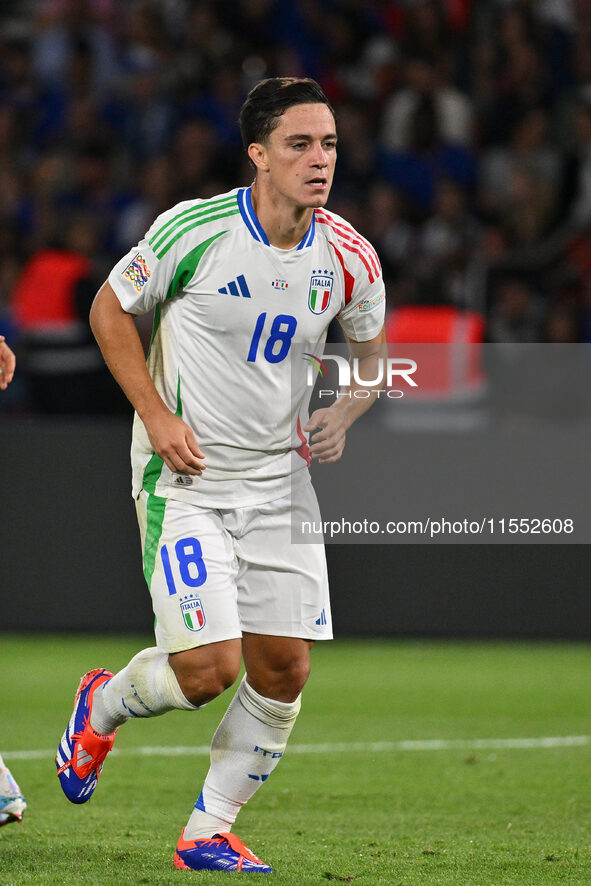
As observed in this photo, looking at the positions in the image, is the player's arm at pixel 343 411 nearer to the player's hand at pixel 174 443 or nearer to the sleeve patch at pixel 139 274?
the player's hand at pixel 174 443

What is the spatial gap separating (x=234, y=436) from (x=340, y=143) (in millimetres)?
7371

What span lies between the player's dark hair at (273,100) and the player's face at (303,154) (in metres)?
0.02

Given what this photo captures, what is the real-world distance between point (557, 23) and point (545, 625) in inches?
194

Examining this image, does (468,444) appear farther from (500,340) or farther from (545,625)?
(545,625)

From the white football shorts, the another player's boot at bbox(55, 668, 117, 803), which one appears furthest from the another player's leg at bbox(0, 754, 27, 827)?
the white football shorts

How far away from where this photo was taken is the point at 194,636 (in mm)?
4242

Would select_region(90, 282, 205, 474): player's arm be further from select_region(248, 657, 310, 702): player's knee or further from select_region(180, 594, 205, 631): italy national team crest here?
select_region(248, 657, 310, 702): player's knee

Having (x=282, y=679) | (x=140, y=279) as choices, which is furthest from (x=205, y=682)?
(x=140, y=279)

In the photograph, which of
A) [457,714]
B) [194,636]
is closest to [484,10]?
[457,714]

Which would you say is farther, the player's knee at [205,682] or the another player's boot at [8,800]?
the another player's boot at [8,800]

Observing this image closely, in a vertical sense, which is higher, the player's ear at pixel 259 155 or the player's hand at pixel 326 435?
the player's ear at pixel 259 155

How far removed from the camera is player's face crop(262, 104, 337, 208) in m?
4.27

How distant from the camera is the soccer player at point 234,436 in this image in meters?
4.29

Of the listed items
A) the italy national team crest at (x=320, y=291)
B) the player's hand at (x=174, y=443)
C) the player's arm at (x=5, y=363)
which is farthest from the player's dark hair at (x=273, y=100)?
the player's arm at (x=5, y=363)
